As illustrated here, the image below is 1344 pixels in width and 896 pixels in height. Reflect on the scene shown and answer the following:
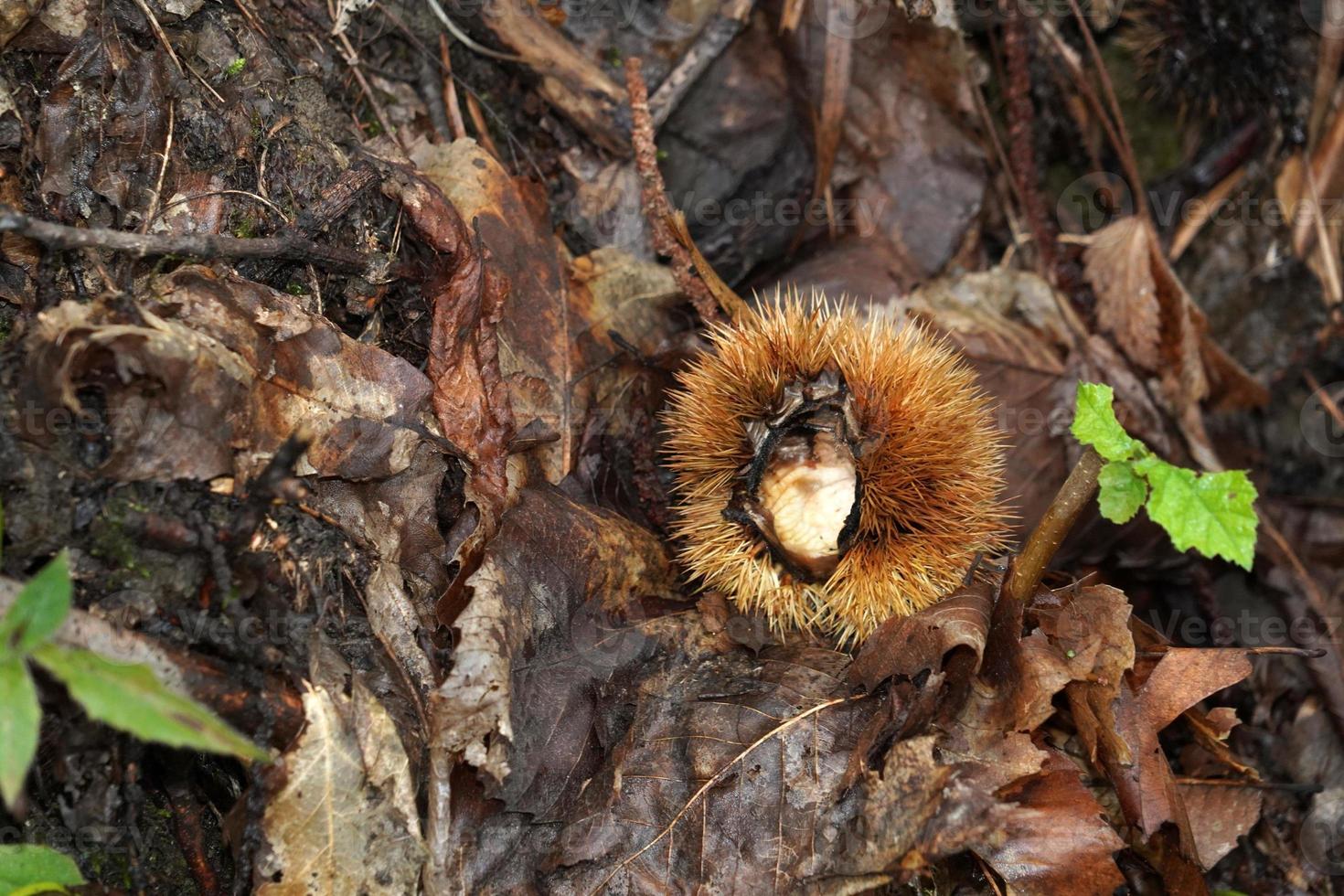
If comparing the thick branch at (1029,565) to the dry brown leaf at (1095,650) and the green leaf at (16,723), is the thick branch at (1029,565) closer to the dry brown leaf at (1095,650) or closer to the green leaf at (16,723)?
the dry brown leaf at (1095,650)

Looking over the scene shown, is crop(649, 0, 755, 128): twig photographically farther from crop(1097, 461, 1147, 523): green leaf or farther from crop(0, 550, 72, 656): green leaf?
crop(0, 550, 72, 656): green leaf

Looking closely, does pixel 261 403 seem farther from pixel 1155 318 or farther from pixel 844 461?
pixel 1155 318

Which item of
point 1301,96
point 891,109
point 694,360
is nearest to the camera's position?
point 694,360

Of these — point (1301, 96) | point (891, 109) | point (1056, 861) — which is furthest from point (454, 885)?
point (1301, 96)

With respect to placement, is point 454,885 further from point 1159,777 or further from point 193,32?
point 193,32

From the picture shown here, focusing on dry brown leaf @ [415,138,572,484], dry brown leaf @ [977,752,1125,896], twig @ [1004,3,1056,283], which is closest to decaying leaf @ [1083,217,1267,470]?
twig @ [1004,3,1056,283]

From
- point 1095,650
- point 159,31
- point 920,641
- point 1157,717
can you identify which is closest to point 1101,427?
point 1095,650
